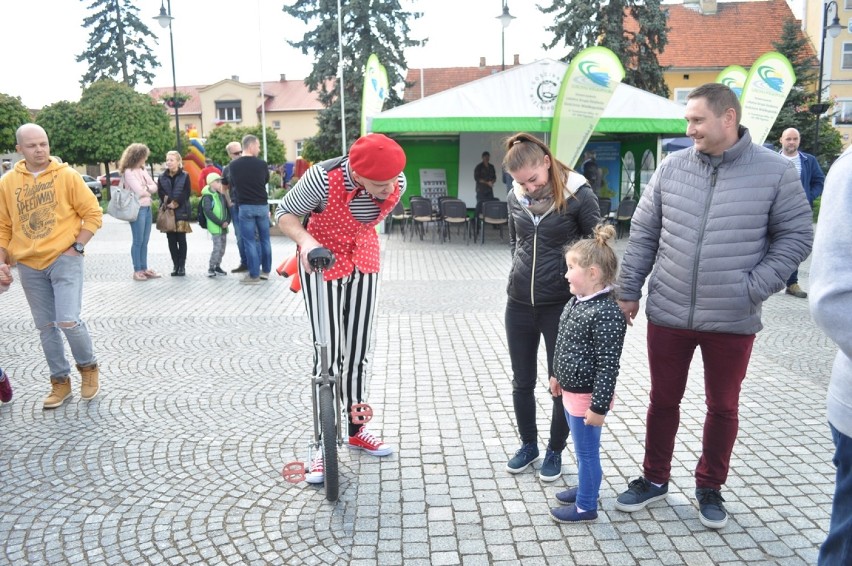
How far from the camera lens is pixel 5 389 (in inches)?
196

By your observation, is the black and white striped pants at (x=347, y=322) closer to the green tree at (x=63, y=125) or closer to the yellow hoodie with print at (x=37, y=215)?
the yellow hoodie with print at (x=37, y=215)

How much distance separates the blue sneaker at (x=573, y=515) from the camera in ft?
10.6

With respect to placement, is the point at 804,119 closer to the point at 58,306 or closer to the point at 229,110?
the point at 58,306

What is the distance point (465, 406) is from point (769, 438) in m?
1.91

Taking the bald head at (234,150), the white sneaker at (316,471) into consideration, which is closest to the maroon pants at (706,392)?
the white sneaker at (316,471)

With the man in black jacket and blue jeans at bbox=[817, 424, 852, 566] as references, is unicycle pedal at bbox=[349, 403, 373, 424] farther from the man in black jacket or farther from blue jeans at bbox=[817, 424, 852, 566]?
the man in black jacket

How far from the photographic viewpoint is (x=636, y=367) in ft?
19.0

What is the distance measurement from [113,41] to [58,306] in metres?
A: 48.4

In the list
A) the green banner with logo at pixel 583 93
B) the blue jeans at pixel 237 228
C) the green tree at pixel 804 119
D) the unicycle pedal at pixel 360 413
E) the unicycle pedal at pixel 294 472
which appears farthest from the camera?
the green tree at pixel 804 119

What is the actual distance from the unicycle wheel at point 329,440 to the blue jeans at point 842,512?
2108 millimetres

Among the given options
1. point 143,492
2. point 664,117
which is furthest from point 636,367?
point 664,117

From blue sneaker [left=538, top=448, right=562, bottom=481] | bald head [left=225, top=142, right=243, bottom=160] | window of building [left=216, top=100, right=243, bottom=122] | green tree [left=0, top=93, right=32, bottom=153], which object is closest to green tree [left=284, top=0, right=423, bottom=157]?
green tree [left=0, top=93, right=32, bottom=153]

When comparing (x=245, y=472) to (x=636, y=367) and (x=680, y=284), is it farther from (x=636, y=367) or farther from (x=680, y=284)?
(x=636, y=367)

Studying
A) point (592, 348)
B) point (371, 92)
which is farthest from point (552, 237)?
point (371, 92)
